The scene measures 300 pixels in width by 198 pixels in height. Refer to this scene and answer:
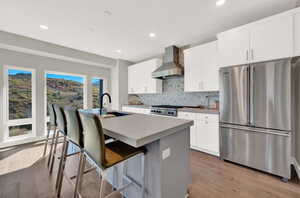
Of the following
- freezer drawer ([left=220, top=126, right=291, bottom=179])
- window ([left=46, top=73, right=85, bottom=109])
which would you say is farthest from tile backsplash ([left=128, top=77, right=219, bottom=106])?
window ([left=46, top=73, right=85, bottom=109])

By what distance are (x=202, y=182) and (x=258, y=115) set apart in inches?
55.3

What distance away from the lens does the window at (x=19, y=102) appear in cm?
317

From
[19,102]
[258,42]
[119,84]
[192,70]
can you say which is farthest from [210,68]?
[19,102]

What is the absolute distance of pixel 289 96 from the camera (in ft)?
6.02

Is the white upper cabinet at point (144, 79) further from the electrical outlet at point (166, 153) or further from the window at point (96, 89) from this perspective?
the electrical outlet at point (166, 153)

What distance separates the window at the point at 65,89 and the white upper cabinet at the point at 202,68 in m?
3.62

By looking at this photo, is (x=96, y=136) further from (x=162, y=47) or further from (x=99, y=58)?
(x=99, y=58)

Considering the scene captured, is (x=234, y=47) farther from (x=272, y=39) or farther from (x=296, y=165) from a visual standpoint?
(x=296, y=165)

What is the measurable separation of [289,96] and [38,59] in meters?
5.51

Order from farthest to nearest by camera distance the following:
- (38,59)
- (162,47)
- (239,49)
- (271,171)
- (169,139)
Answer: (162,47), (38,59), (239,49), (271,171), (169,139)

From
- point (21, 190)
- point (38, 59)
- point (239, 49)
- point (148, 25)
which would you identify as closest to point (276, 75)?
point (239, 49)

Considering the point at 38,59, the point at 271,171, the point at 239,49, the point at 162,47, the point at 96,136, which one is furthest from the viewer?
the point at 162,47

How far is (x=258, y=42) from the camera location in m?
2.10

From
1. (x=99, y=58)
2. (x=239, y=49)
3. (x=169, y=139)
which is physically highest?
(x=99, y=58)
